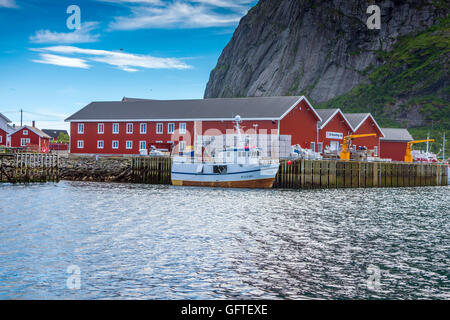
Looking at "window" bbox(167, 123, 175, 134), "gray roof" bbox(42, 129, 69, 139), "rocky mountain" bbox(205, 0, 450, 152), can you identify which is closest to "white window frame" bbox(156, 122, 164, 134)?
"window" bbox(167, 123, 175, 134)

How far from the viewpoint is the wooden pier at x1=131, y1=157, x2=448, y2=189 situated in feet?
152

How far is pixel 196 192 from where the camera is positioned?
42188mm

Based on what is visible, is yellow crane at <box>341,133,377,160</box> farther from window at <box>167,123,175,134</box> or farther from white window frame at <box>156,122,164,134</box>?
white window frame at <box>156,122,164,134</box>

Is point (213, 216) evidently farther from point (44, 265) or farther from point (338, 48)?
point (338, 48)

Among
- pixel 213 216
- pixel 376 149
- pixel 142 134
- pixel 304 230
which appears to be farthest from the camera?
pixel 376 149

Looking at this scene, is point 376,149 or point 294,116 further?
point 376,149

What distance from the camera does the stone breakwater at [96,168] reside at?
55.2 m

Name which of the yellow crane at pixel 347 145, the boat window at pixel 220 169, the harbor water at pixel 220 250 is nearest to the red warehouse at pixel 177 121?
the yellow crane at pixel 347 145

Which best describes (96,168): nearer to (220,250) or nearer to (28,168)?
(28,168)

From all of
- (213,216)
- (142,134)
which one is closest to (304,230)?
(213,216)

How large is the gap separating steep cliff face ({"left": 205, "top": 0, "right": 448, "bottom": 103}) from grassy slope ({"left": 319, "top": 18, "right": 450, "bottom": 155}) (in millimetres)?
3322

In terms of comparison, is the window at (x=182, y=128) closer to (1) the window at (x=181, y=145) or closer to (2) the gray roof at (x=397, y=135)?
(1) the window at (x=181, y=145)

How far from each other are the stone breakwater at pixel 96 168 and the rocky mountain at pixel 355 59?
7085 centimetres

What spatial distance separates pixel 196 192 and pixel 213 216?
48.0 feet
